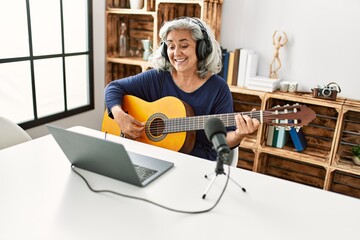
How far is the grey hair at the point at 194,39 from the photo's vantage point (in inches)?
70.0

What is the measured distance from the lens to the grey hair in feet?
5.83

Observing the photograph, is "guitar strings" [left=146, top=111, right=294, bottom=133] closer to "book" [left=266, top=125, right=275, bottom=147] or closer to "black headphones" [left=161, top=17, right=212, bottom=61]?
"black headphones" [left=161, top=17, right=212, bottom=61]

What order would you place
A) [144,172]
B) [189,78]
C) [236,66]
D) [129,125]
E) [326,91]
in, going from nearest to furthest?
[144,172], [129,125], [189,78], [326,91], [236,66]

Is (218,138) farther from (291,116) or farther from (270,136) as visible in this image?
(270,136)

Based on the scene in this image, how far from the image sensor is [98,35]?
10.1 ft

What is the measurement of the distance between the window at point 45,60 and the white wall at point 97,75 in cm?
6

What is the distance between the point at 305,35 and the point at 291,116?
134 centimetres

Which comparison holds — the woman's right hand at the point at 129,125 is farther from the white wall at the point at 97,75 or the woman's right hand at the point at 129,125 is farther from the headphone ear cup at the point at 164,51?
the white wall at the point at 97,75

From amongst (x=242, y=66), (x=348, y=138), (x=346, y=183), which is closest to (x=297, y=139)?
(x=348, y=138)

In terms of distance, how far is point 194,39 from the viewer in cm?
180

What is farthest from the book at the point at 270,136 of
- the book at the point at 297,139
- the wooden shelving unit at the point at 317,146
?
the book at the point at 297,139

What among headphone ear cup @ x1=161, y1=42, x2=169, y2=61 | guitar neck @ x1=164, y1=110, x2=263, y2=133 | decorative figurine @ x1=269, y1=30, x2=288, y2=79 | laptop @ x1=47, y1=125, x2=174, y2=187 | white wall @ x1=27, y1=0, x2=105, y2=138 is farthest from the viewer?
white wall @ x1=27, y1=0, x2=105, y2=138

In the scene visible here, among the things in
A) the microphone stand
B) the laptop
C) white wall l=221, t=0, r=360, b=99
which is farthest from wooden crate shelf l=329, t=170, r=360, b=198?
the laptop

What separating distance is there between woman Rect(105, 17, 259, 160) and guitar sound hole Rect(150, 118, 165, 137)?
6 cm
